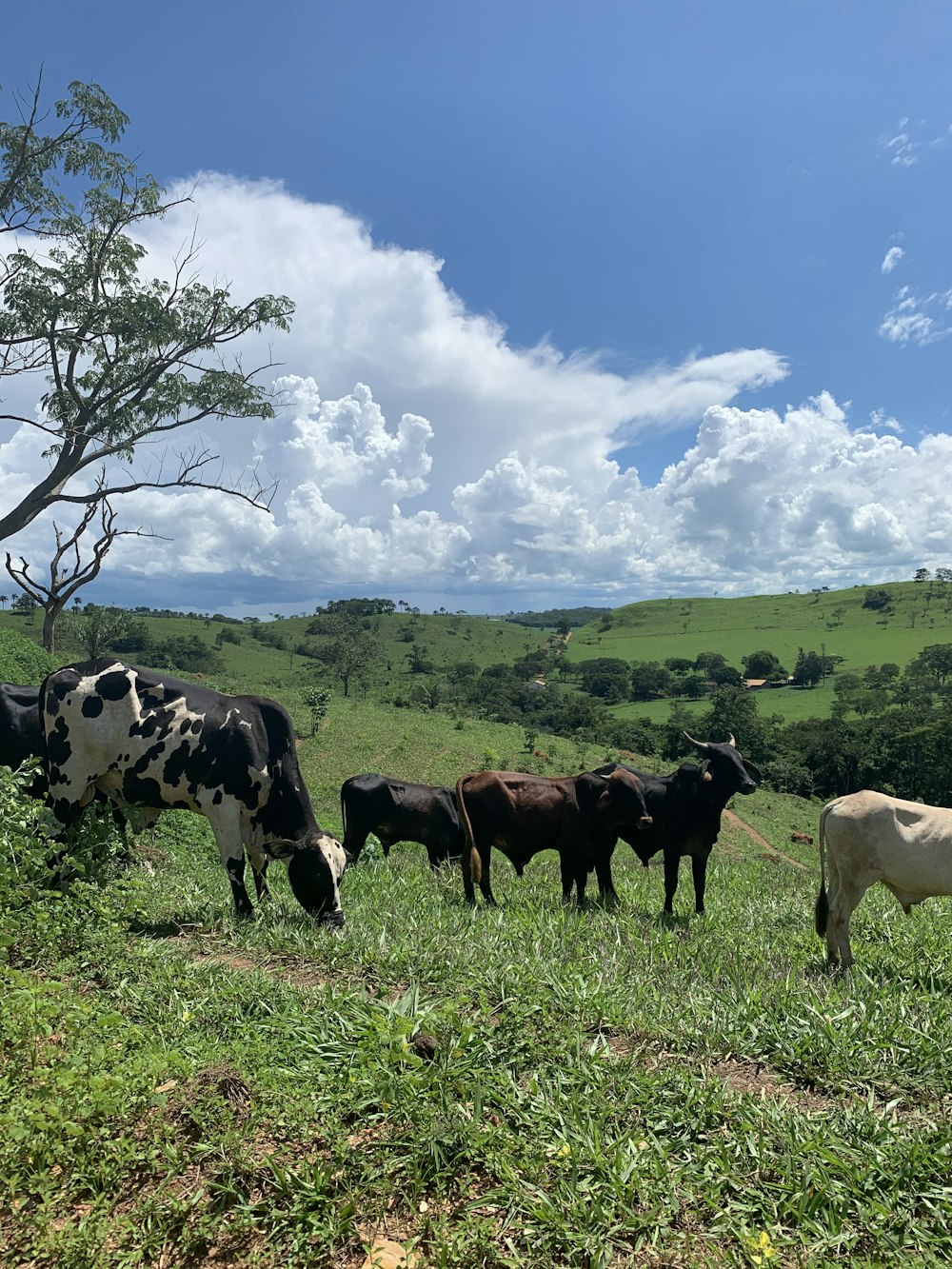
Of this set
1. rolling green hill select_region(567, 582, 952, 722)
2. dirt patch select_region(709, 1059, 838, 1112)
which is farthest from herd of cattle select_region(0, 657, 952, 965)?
rolling green hill select_region(567, 582, 952, 722)

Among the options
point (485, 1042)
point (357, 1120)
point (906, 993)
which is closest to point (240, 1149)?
point (357, 1120)

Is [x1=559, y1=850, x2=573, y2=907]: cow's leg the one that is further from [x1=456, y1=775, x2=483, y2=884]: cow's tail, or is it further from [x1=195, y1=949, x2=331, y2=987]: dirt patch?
[x1=195, y1=949, x2=331, y2=987]: dirt patch

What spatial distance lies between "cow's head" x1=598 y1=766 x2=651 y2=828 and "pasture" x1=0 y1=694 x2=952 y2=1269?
3.13m

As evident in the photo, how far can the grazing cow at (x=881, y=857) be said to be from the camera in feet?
23.1

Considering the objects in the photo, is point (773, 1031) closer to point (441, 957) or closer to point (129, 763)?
point (441, 957)

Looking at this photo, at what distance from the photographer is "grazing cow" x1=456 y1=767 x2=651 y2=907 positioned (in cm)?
953

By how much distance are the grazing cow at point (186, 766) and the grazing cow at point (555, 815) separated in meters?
2.79

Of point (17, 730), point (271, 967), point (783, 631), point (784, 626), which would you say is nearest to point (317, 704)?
point (17, 730)

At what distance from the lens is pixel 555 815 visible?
9656 mm

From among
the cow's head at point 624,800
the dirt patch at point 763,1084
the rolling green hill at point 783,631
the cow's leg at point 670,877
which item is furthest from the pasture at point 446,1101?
the rolling green hill at point 783,631

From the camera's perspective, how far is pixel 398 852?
1548 centimetres

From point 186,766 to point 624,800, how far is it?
551cm

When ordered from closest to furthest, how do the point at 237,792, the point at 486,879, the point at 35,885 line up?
the point at 35,885 → the point at 237,792 → the point at 486,879

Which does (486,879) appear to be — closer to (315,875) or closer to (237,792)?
(315,875)
